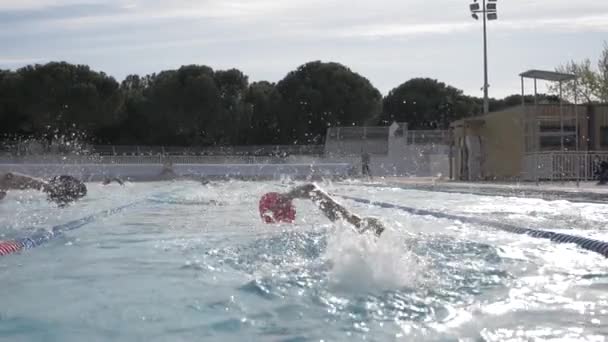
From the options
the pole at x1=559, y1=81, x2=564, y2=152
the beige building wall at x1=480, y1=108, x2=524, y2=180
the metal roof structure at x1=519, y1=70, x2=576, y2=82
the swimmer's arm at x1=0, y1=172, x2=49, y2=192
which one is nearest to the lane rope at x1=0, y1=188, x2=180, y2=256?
the swimmer's arm at x1=0, y1=172, x2=49, y2=192

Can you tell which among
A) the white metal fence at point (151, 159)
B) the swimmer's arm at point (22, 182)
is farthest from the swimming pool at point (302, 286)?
the white metal fence at point (151, 159)

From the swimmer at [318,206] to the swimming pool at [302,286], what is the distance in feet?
0.44

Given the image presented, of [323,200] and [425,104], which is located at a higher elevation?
[425,104]

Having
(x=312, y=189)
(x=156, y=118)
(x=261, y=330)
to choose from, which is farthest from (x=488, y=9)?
(x=261, y=330)

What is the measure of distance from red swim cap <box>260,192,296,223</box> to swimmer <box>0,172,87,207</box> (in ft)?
10.1

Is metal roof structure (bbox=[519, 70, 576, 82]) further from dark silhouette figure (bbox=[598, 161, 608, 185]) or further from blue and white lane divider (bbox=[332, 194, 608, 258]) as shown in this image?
blue and white lane divider (bbox=[332, 194, 608, 258])

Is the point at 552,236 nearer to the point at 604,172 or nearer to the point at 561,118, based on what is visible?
the point at 604,172

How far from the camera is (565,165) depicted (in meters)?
18.4

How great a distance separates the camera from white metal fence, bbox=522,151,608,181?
18.2 metres

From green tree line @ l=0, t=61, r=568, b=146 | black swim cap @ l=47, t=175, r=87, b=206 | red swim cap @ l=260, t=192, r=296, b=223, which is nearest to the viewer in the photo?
red swim cap @ l=260, t=192, r=296, b=223

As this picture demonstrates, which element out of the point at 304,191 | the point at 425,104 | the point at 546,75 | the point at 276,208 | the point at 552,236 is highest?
the point at 425,104

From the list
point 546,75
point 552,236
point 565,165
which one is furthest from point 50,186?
point 565,165

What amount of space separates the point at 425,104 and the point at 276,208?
46.8m

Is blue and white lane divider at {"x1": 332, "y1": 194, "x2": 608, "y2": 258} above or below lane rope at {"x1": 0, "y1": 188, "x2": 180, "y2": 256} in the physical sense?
below
